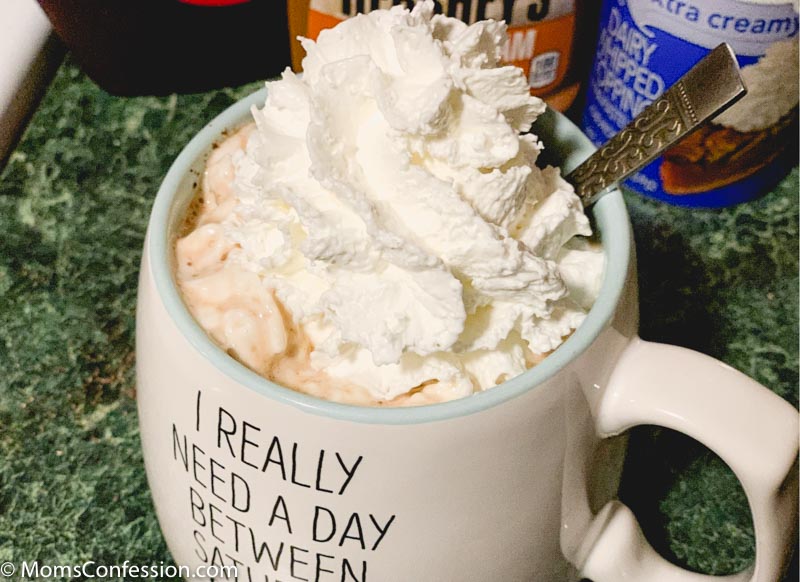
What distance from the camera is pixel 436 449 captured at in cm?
33

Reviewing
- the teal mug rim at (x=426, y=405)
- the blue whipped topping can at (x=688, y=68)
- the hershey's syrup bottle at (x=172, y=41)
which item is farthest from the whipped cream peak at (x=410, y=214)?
the hershey's syrup bottle at (x=172, y=41)

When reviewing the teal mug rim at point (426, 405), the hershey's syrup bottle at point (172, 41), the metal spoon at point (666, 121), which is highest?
the metal spoon at point (666, 121)

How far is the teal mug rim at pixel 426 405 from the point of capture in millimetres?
324

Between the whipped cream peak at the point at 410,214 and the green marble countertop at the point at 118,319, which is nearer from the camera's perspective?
the whipped cream peak at the point at 410,214

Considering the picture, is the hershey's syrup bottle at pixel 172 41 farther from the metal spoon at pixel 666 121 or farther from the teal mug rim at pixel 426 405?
the metal spoon at pixel 666 121

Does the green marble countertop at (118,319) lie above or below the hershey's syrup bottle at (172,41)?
below

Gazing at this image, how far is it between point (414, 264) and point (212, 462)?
0.39ft

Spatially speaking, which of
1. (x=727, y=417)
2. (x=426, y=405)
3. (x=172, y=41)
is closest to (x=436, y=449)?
(x=426, y=405)

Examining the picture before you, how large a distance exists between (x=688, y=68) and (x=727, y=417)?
36cm

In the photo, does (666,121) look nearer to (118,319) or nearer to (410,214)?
(410,214)

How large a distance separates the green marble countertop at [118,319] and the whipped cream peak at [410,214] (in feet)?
0.74

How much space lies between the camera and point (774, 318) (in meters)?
0.65

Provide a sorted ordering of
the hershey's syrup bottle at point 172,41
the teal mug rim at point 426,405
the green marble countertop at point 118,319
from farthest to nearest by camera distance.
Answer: the hershey's syrup bottle at point 172,41, the green marble countertop at point 118,319, the teal mug rim at point 426,405

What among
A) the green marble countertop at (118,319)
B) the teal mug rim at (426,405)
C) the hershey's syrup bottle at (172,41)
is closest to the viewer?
the teal mug rim at (426,405)
